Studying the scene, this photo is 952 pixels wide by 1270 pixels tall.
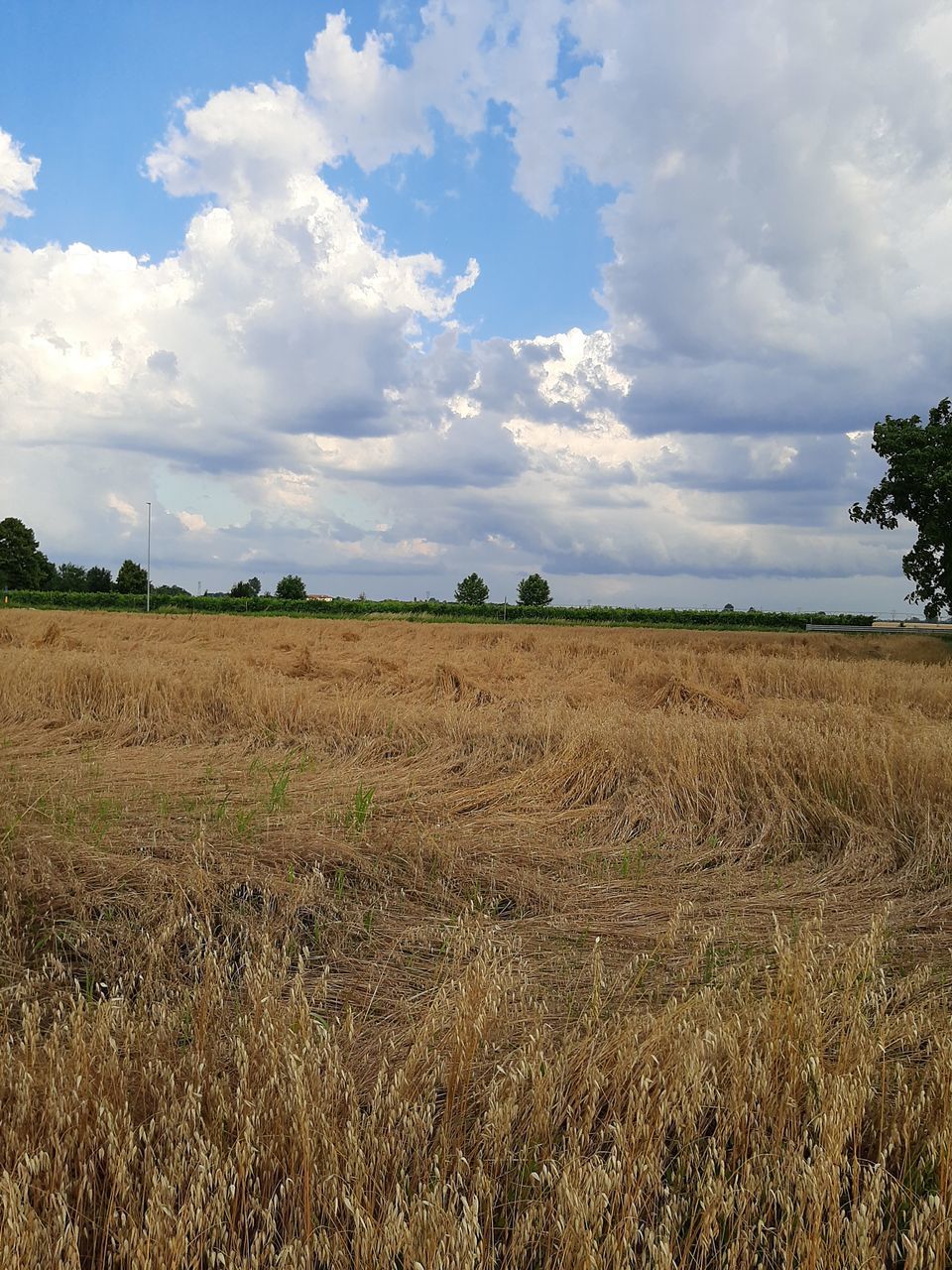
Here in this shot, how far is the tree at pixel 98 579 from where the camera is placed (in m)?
98.8

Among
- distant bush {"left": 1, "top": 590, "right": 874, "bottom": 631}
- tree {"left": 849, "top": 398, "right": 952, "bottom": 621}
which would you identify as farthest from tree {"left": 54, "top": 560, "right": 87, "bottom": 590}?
tree {"left": 849, "top": 398, "right": 952, "bottom": 621}

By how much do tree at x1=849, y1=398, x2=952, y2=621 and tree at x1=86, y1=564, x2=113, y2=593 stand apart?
90.2 metres

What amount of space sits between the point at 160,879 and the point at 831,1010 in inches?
129

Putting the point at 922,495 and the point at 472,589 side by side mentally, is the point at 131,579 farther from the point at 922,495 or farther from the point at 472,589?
the point at 922,495

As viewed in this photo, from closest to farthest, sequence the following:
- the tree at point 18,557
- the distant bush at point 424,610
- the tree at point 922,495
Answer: the tree at point 922,495 < the distant bush at point 424,610 < the tree at point 18,557

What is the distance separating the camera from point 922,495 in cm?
2909

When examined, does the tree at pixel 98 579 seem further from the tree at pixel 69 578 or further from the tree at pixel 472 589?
the tree at pixel 472 589

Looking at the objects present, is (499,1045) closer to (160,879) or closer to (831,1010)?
(831,1010)

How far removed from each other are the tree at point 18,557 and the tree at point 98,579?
15.8 meters

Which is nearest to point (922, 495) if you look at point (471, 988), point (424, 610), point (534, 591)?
point (471, 988)

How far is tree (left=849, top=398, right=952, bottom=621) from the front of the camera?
91.9 feet

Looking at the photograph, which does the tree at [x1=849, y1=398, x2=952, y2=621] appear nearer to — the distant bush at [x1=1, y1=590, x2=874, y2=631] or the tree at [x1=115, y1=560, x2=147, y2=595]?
the distant bush at [x1=1, y1=590, x2=874, y2=631]

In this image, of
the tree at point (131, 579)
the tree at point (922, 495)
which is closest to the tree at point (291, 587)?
the tree at point (131, 579)

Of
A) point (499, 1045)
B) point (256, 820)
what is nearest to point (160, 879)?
point (256, 820)
